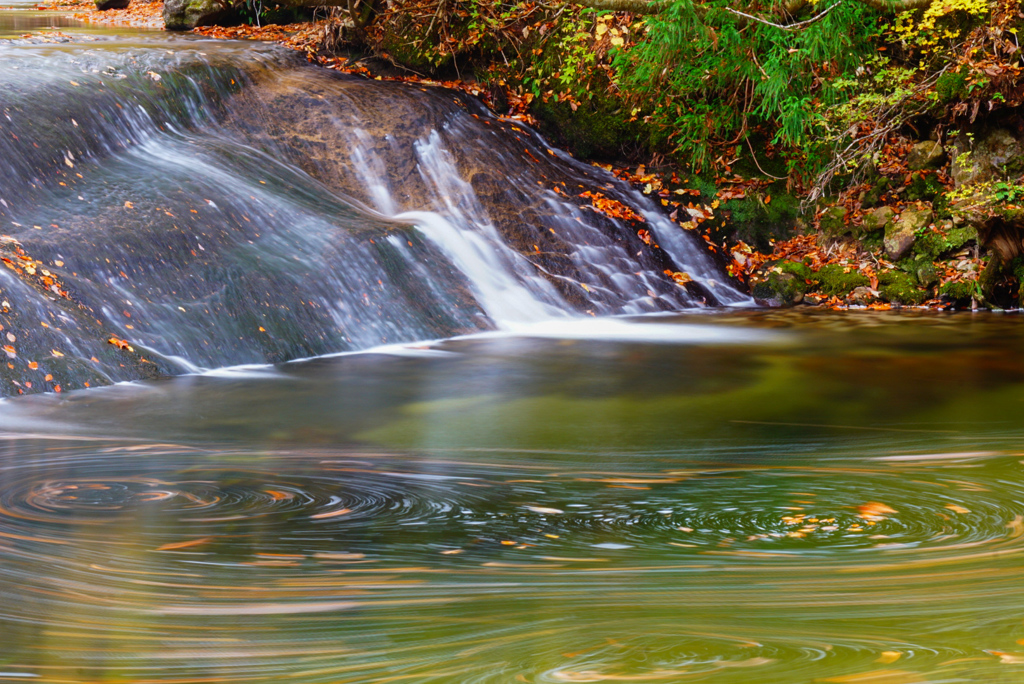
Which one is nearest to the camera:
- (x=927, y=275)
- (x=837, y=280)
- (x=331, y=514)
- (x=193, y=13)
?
(x=331, y=514)

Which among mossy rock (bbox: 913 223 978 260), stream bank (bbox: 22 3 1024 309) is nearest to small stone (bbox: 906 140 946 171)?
stream bank (bbox: 22 3 1024 309)

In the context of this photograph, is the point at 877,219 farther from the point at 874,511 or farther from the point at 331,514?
the point at 331,514

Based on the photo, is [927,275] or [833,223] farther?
[833,223]

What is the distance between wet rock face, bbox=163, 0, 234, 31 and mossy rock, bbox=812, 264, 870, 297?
929cm

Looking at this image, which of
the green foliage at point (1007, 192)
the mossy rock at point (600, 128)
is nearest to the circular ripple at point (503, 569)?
the green foliage at point (1007, 192)

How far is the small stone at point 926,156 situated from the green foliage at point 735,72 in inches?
35.3

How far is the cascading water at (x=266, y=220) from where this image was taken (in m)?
6.56

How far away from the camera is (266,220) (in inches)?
317

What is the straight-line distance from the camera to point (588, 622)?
274 centimetres

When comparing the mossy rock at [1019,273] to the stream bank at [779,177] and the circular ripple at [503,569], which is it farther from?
the circular ripple at [503,569]

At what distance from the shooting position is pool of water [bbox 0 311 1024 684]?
256 cm

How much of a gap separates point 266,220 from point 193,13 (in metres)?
7.54

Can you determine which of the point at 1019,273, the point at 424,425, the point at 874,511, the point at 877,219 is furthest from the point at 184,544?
the point at 877,219

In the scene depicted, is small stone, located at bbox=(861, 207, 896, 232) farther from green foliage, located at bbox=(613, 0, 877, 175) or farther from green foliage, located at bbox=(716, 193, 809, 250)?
green foliage, located at bbox=(613, 0, 877, 175)
